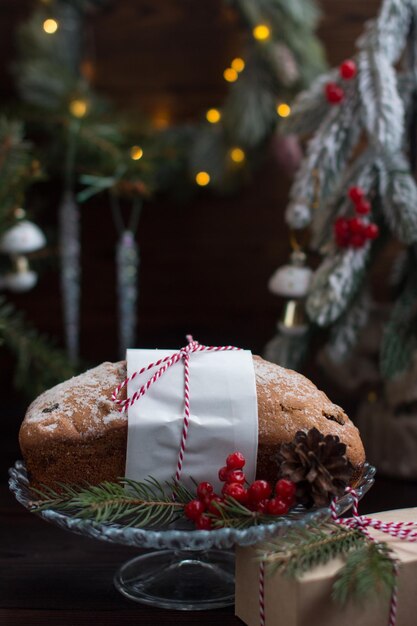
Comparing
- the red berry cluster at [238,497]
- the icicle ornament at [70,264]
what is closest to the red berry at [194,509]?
the red berry cluster at [238,497]

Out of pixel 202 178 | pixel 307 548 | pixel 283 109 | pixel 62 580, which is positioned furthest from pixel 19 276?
pixel 307 548

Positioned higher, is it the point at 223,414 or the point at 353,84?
the point at 353,84

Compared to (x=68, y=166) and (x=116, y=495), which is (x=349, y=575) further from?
(x=68, y=166)

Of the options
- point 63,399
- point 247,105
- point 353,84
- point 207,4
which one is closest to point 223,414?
point 63,399

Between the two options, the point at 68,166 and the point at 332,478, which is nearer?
the point at 332,478

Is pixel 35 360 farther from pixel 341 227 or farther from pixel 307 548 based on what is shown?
pixel 307 548
